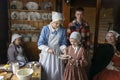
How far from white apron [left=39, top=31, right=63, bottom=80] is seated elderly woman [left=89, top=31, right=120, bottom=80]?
505 millimetres

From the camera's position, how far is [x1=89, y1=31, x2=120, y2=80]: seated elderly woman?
2639mm

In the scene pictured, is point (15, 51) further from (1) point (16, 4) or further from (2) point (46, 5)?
(2) point (46, 5)

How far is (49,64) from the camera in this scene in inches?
102

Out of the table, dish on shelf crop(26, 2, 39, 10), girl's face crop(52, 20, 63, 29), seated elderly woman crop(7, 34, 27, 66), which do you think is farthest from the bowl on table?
dish on shelf crop(26, 2, 39, 10)

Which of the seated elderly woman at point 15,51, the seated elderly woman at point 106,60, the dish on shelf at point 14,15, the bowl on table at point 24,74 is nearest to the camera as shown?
the bowl on table at point 24,74

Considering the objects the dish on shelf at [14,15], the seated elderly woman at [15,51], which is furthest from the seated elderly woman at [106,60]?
the dish on shelf at [14,15]

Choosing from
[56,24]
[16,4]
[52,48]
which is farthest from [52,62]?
[16,4]

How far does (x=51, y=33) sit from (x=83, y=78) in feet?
2.22

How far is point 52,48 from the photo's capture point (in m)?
2.55

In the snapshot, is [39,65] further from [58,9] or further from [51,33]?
[58,9]

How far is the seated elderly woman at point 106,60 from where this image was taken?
264 centimetres

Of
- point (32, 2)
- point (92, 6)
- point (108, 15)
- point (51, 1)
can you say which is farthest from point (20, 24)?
point (108, 15)

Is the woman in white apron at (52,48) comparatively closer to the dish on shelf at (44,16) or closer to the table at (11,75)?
the table at (11,75)

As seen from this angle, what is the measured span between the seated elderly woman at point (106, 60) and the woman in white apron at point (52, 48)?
1.57ft
